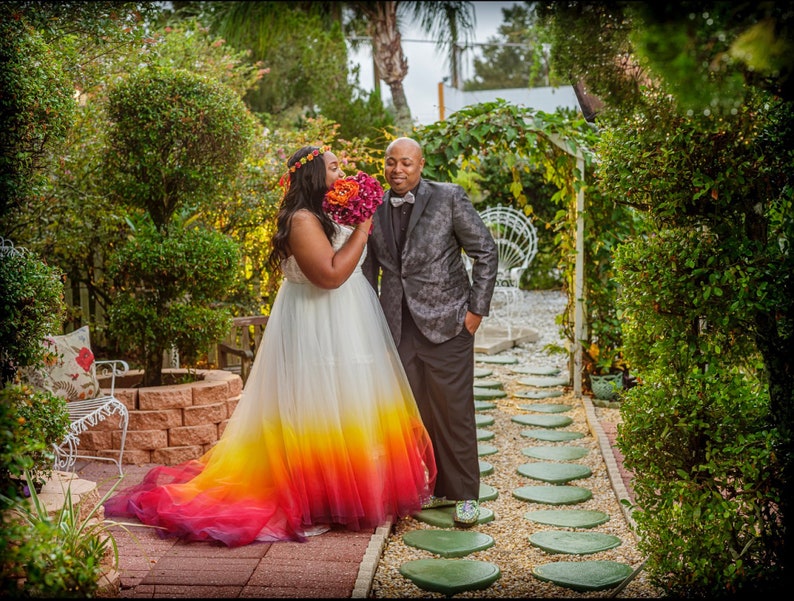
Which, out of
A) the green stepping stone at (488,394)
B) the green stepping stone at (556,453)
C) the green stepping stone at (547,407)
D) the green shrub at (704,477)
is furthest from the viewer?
the green stepping stone at (488,394)

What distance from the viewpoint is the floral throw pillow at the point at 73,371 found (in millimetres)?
4871

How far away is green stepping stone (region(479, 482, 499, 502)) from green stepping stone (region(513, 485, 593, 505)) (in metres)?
0.12

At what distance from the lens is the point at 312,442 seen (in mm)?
3951

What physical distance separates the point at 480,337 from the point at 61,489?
7.71 meters

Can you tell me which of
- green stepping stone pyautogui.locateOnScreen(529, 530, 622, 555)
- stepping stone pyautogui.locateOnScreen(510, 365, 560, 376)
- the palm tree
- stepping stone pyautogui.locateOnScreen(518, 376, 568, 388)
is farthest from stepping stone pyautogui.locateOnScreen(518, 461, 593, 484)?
the palm tree

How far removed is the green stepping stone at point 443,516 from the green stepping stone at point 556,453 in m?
1.25

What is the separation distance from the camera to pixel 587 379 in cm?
767

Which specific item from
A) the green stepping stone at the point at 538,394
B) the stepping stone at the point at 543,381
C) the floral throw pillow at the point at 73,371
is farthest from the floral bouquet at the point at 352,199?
the stepping stone at the point at 543,381

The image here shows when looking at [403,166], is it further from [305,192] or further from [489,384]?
[489,384]

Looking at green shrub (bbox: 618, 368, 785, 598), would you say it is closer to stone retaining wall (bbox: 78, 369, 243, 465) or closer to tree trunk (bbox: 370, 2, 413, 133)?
stone retaining wall (bbox: 78, 369, 243, 465)

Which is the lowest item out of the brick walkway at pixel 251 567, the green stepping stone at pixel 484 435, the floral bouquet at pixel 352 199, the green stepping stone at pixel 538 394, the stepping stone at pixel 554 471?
the stepping stone at pixel 554 471

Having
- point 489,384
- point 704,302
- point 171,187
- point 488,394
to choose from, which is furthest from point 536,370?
point 704,302

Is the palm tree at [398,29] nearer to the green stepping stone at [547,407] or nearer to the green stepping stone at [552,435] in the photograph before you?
the green stepping stone at [547,407]

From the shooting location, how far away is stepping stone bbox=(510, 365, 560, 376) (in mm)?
8750
